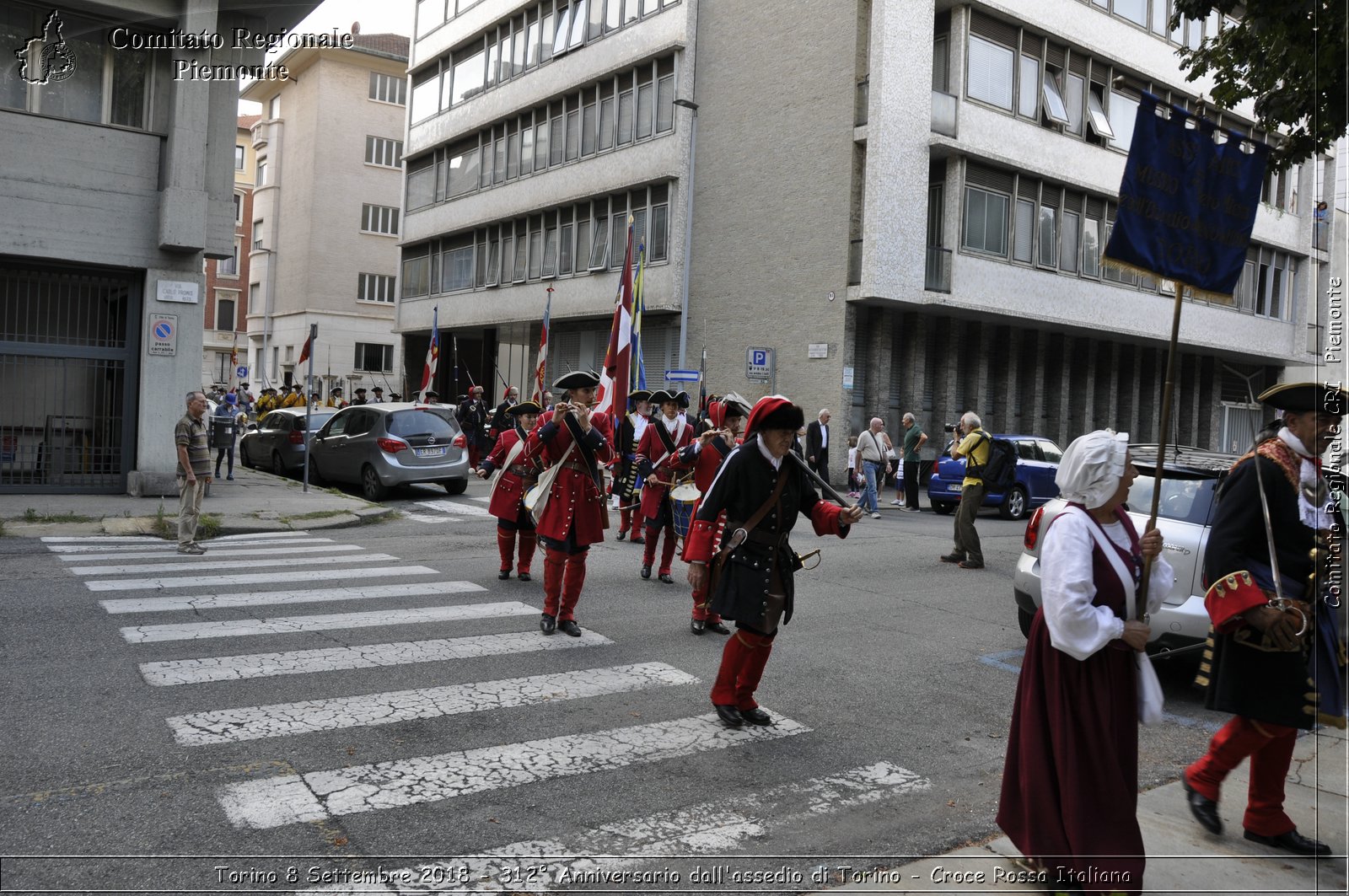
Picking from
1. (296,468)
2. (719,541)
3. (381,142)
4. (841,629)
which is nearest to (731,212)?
(296,468)

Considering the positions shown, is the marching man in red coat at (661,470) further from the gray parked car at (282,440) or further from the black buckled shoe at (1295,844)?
the gray parked car at (282,440)

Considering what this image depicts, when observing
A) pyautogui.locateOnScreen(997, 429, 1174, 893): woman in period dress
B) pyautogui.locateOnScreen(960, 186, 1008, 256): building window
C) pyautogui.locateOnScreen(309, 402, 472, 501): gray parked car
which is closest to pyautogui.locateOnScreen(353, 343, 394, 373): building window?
pyautogui.locateOnScreen(309, 402, 472, 501): gray parked car

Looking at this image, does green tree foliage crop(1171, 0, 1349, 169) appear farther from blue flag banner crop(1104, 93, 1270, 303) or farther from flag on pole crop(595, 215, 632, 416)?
flag on pole crop(595, 215, 632, 416)

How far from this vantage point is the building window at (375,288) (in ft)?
172

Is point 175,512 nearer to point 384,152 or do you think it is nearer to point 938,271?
point 938,271

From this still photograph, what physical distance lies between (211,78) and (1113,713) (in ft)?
54.5

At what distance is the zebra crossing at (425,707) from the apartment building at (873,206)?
14946 mm

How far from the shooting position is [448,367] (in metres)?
41.7

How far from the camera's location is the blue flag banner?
4.24 m

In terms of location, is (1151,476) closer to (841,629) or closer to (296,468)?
(841,629)

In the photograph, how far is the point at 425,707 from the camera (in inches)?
234

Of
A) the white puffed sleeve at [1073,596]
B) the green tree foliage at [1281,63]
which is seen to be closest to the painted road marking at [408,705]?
the white puffed sleeve at [1073,596]

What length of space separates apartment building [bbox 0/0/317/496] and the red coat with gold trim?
10.3 metres

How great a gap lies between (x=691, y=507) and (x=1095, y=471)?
6066 millimetres
